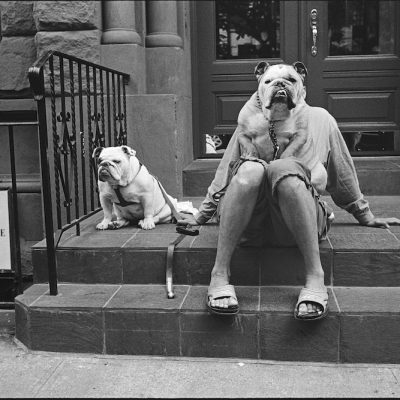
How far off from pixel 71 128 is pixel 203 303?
2.29 m

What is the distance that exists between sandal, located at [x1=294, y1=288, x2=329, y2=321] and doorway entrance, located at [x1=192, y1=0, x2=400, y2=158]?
10.1 ft

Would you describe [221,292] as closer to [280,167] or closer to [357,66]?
[280,167]

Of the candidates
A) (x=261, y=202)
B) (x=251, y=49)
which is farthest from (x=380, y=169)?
(x=261, y=202)

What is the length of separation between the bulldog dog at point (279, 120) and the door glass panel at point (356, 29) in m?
2.81

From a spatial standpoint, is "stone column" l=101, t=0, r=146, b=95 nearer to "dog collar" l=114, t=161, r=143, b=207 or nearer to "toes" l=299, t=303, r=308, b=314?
"dog collar" l=114, t=161, r=143, b=207

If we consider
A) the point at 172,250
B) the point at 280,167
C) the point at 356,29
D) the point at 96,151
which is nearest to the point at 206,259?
the point at 172,250

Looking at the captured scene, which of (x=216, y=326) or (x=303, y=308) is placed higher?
(x=303, y=308)

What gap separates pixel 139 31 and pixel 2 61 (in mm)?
1241

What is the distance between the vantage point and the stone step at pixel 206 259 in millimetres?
3703

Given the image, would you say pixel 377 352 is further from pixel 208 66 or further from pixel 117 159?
pixel 208 66

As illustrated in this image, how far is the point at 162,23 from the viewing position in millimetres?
5672

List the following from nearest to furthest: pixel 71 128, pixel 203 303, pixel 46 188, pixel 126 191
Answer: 1. pixel 203 303
2. pixel 46 188
3. pixel 126 191
4. pixel 71 128

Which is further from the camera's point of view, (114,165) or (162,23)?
(162,23)

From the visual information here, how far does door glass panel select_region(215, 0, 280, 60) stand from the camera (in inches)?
246
